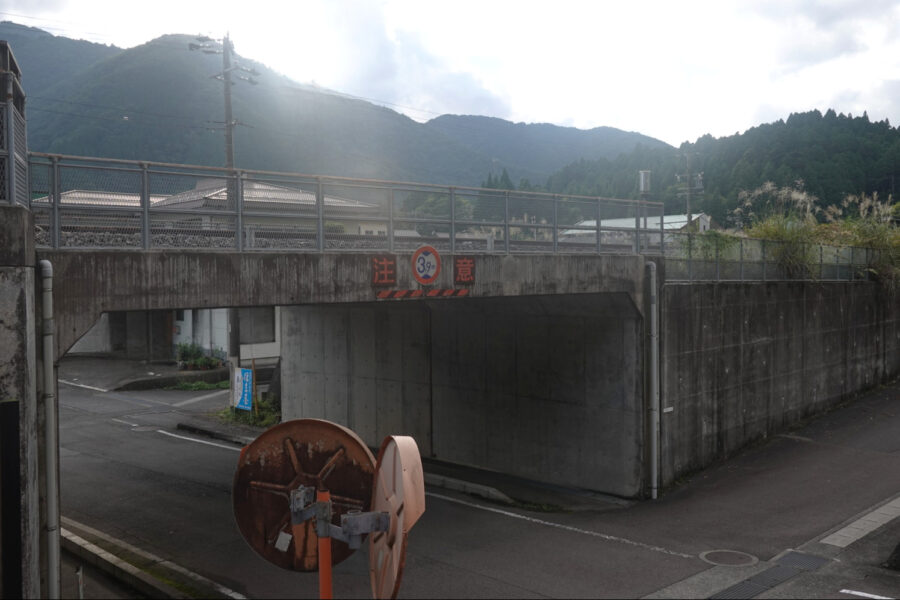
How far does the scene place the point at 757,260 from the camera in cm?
1947

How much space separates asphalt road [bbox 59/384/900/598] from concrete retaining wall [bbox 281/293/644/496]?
1.88m

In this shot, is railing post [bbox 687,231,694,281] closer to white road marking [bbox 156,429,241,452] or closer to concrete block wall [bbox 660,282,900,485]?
concrete block wall [bbox 660,282,900,485]

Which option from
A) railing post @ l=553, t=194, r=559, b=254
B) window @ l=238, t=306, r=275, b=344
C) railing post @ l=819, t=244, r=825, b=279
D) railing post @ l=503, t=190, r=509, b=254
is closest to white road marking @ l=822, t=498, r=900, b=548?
railing post @ l=553, t=194, r=559, b=254

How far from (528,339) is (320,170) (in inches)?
4730

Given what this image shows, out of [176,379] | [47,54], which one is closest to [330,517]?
[176,379]

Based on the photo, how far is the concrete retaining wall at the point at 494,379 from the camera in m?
15.9

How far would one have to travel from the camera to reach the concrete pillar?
7250 mm

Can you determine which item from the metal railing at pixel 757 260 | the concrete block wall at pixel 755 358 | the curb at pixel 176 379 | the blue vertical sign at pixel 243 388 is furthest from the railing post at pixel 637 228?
the curb at pixel 176 379

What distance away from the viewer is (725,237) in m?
18.2

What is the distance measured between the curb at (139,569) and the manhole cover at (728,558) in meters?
7.14

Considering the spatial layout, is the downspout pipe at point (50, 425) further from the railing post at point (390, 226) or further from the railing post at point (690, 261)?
the railing post at point (690, 261)

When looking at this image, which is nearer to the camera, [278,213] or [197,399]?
[278,213]

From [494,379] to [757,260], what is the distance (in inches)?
309

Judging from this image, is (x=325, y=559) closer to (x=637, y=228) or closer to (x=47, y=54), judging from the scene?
(x=637, y=228)
